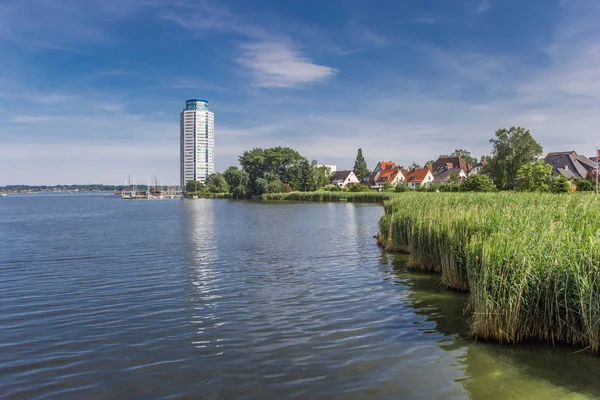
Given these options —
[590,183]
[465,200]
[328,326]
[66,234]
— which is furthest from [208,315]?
[590,183]

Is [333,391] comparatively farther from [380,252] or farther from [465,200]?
[465,200]

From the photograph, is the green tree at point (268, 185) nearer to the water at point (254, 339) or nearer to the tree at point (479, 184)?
the tree at point (479, 184)

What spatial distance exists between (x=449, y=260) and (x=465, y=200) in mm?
12847

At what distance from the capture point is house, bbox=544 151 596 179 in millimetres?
80062

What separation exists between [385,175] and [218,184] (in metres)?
73.1

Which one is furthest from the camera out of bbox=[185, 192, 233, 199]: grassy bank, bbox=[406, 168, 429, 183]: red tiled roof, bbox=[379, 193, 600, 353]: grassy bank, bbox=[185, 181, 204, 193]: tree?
bbox=[185, 181, 204, 193]: tree

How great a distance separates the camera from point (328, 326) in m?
10.7

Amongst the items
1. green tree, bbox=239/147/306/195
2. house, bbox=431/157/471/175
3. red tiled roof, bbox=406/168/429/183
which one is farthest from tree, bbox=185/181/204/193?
house, bbox=431/157/471/175

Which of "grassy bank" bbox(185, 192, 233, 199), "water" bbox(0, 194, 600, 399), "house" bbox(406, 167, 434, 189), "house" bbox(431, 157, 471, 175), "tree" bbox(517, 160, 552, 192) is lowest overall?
"water" bbox(0, 194, 600, 399)

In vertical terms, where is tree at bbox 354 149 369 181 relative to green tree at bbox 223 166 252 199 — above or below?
above

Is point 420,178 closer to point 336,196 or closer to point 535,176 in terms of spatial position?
point 336,196

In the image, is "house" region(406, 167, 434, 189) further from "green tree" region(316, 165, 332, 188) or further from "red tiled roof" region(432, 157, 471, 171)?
"green tree" region(316, 165, 332, 188)

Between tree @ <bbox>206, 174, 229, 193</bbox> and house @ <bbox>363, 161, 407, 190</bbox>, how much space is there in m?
54.9

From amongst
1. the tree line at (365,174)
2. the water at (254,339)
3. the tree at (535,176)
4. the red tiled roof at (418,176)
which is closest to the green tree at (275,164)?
the tree line at (365,174)
